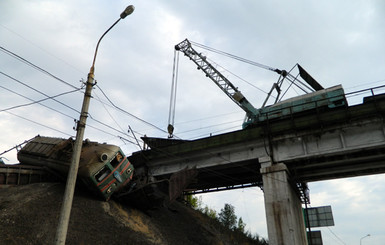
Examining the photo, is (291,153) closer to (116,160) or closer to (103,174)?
(116,160)

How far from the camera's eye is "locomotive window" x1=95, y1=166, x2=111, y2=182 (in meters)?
19.1

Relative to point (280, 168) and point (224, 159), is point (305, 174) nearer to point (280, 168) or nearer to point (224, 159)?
point (280, 168)

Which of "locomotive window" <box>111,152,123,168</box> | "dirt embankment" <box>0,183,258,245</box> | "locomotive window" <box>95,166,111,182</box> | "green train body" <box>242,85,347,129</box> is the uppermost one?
"green train body" <box>242,85,347,129</box>

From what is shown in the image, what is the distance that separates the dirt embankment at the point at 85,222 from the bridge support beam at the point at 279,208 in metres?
5.72

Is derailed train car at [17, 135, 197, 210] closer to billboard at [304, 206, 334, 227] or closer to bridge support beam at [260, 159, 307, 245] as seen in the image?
bridge support beam at [260, 159, 307, 245]

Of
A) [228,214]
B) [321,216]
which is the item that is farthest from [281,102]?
[228,214]

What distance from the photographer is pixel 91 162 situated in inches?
750

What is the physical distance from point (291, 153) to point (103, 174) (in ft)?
48.9

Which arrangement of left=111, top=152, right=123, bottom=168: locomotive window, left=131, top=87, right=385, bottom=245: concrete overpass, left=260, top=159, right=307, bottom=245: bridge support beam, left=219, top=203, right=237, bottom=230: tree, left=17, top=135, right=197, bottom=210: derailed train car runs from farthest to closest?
left=219, top=203, right=237, bottom=230: tree
left=111, top=152, right=123, bottom=168: locomotive window
left=131, top=87, right=385, bottom=245: concrete overpass
left=17, top=135, right=197, bottom=210: derailed train car
left=260, top=159, right=307, bottom=245: bridge support beam

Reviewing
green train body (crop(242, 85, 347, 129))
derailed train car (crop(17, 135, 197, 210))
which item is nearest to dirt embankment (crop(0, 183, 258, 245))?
derailed train car (crop(17, 135, 197, 210))

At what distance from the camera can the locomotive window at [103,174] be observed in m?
19.1

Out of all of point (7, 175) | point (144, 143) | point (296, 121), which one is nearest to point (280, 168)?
point (296, 121)

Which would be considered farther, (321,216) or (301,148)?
(321,216)

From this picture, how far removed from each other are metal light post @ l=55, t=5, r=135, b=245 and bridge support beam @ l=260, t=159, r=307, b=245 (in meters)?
15.1
